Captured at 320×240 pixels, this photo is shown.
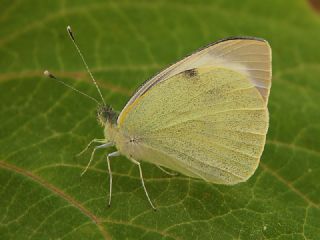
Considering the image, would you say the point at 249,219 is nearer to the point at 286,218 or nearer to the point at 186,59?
the point at 286,218

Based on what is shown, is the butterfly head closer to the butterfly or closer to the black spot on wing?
the butterfly

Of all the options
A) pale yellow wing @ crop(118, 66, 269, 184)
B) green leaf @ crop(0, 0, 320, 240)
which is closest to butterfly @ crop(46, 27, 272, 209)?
pale yellow wing @ crop(118, 66, 269, 184)

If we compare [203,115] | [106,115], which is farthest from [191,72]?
[106,115]

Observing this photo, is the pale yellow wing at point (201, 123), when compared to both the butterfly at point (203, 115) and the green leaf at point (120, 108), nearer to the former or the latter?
the butterfly at point (203, 115)

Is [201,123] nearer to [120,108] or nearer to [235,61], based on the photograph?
[235,61]

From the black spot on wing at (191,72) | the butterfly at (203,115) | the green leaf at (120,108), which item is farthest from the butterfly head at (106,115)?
the black spot on wing at (191,72)

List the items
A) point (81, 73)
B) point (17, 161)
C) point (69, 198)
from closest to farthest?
point (69, 198), point (17, 161), point (81, 73)

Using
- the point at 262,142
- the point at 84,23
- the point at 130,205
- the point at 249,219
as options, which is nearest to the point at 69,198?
the point at 130,205
